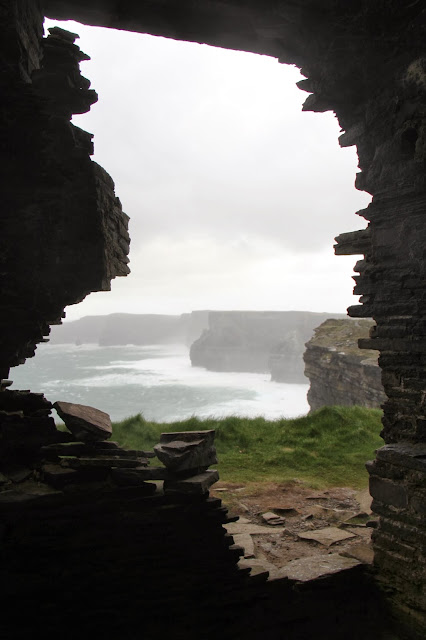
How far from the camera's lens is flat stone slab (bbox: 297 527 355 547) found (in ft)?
19.3

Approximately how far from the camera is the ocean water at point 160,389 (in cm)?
5438

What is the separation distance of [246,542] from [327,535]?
122 centimetres

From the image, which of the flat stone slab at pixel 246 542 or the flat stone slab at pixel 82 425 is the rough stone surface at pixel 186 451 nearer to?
the flat stone slab at pixel 82 425

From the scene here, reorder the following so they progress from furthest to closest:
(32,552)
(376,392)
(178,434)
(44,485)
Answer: (376,392) < (178,434) < (44,485) < (32,552)

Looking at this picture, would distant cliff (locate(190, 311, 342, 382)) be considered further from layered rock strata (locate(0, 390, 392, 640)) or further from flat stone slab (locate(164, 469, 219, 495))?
flat stone slab (locate(164, 469, 219, 495))

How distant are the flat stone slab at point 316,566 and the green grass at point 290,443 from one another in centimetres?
266

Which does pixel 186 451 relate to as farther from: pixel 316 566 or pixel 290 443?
pixel 290 443

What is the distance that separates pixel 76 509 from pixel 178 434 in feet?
4.37

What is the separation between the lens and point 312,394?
21.5m

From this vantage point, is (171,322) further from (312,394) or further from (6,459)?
(6,459)

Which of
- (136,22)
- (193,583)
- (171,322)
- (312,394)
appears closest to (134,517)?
(193,583)

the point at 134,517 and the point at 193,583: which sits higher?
the point at 134,517

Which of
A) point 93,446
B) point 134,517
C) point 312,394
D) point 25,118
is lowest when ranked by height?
point 312,394

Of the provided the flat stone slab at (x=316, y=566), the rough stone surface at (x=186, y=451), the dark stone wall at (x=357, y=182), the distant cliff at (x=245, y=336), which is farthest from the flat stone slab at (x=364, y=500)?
the distant cliff at (x=245, y=336)
